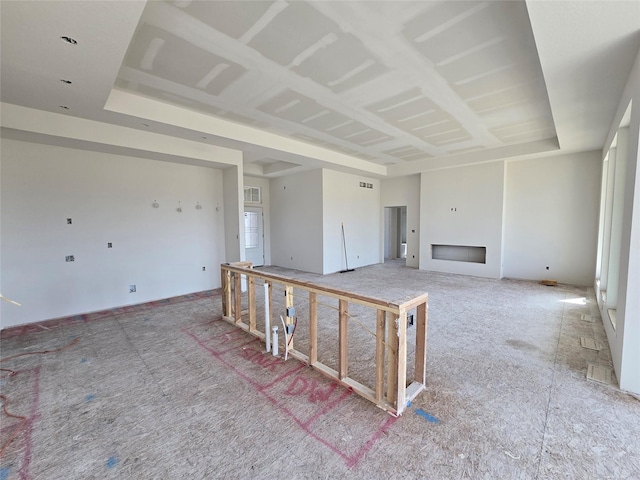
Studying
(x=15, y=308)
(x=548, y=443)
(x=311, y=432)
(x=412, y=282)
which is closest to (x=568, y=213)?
(x=412, y=282)

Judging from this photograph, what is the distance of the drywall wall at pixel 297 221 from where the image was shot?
8.30 meters

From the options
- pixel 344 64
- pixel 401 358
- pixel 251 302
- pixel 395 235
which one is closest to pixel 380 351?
pixel 401 358

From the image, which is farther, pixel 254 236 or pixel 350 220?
pixel 254 236

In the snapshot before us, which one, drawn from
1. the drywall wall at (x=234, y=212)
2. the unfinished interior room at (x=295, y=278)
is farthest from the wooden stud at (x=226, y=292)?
the drywall wall at (x=234, y=212)

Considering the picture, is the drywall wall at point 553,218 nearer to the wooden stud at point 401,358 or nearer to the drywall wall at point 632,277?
the drywall wall at point 632,277

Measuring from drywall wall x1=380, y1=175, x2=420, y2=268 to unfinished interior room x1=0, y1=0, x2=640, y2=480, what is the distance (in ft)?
7.23

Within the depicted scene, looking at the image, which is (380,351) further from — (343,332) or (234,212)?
(234,212)

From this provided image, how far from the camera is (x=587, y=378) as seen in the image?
272 cm

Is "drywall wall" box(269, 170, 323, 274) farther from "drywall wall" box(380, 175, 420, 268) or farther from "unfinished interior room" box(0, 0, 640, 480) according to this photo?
"drywall wall" box(380, 175, 420, 268)

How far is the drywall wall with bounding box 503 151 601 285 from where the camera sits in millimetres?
6367

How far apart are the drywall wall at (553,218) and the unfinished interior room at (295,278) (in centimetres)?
5

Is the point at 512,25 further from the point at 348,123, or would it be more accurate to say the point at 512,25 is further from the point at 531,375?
the point at 531,375

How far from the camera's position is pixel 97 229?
508 cm

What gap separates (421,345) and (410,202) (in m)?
7.47
